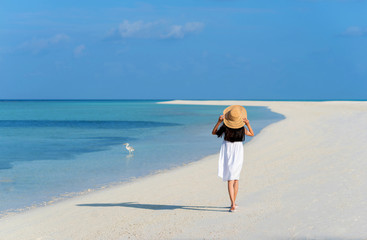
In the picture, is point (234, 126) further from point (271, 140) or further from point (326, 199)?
point (271, 140)

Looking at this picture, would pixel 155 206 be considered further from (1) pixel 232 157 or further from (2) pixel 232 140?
(2) pixel 232 140

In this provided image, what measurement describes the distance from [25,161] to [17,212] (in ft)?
24.5

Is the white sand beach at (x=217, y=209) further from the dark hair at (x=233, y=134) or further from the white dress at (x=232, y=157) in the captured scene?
the dark hair at (x=233, y=134)

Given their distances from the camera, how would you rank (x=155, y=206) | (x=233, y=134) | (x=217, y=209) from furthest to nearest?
(x=155, y=206) → (x=217, y=209) → (x=233, y=134)

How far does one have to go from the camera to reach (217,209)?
6824 millimetres

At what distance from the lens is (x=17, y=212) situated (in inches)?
301

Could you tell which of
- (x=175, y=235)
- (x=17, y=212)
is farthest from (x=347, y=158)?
(x=17, y=212)

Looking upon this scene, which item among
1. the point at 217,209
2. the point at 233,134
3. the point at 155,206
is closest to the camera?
the point at 233,134

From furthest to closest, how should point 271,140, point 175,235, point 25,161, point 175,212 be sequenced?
point 271,140, point 25,161, point 175,212, point 175,235

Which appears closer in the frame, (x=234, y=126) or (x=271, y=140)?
(x=234, y=126)

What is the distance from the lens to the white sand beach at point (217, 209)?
5652mm

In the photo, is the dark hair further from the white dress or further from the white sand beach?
the white sand beach

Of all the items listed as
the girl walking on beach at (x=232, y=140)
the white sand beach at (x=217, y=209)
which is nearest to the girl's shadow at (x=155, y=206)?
the white sand beach at (x=217, y=209)

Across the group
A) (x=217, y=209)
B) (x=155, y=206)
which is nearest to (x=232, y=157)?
(x=217, y=209)
